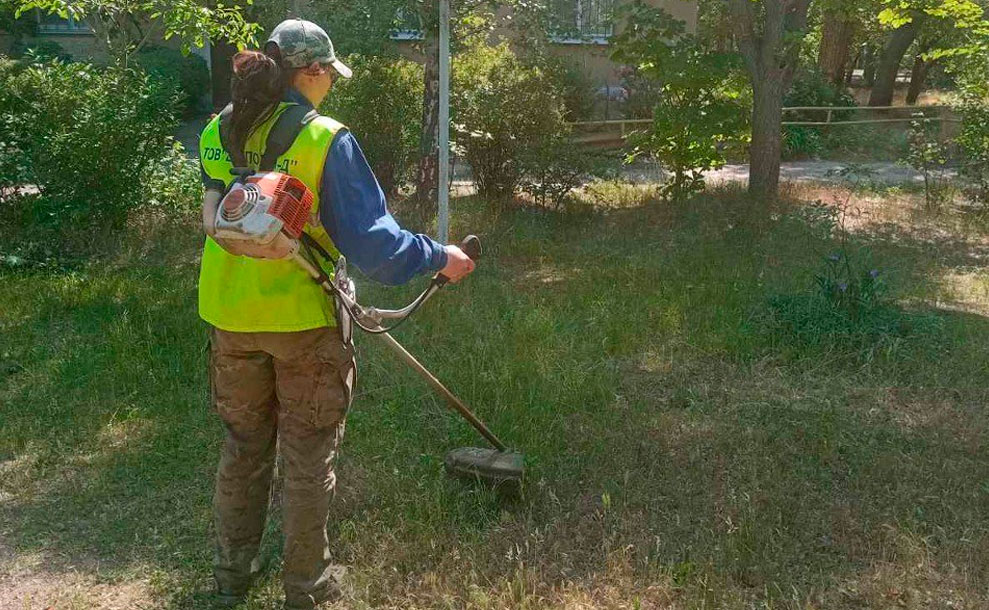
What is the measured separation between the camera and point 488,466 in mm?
4164

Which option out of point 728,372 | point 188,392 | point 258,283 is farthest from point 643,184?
point 258,283

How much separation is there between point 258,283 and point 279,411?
0.49m

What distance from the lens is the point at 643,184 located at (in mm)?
12328

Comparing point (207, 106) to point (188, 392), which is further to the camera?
point (207, 106)


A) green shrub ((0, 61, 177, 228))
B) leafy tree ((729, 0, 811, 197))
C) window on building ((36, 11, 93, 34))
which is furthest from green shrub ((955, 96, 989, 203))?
window on building ((36, 11, 93, 34))

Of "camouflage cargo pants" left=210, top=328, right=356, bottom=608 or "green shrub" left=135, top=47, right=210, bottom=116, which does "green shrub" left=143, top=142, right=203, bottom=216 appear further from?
"green shrub" left=135, top=47, right=210, bottom=116

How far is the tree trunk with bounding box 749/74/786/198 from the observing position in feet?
32.6

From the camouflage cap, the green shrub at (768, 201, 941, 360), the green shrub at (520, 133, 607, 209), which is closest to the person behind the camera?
the camouflage cap

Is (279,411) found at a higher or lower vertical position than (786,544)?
higher

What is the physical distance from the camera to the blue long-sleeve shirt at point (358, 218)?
3098mm

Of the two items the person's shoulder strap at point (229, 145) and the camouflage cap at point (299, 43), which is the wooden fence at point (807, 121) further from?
the person's shoulder strap at point (229, 145)

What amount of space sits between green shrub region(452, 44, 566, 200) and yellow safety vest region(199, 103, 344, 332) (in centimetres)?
641

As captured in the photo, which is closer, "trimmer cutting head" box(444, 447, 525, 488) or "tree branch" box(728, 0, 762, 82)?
"trimmer cutting head" box(444, 447, 525, 488)

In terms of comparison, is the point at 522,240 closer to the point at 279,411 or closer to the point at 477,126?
the point at 477,126
